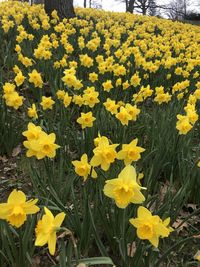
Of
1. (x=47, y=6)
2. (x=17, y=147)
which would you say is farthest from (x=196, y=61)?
(x=47, y=6)

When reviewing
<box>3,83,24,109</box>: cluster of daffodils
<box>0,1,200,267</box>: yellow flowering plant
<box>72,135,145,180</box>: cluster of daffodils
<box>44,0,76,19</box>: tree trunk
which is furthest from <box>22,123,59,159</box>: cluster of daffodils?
<box>44,0,76,19</box>: tree trunk

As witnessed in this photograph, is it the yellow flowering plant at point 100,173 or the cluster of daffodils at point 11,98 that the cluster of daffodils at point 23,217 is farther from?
the cluster of daffodils at point 11,98

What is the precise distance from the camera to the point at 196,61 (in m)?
5.60

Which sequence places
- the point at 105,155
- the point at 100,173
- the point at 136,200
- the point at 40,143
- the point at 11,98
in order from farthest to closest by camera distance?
the point at 11,98 < the point at 100,173 < the point at 40,143 < the point at 105,155 < the point at 136,200

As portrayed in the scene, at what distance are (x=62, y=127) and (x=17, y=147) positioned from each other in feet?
1.81

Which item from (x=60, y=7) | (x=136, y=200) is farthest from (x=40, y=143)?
(x=60, y=7)

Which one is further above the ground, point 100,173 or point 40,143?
point 40,143

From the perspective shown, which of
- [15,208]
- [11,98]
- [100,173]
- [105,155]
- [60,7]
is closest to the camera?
[15,208]

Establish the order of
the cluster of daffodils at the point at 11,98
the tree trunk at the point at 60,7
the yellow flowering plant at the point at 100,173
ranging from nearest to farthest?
the yellow flowering plant at the point at 100,173 < the cluster of daffodils at the point at 11,98 < the tree trunk at the point at 60,7

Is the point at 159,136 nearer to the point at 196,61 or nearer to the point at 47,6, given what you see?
the point at 196,61

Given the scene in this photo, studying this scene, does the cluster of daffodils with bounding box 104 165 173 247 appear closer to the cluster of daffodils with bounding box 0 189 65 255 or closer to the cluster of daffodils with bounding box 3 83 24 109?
the cluster of daffodils with bounding box 0 189 65 255

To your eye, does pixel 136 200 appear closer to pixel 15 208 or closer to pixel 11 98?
pixel 15 208

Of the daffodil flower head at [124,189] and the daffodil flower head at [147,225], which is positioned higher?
the daffodil flower head at [124,189]

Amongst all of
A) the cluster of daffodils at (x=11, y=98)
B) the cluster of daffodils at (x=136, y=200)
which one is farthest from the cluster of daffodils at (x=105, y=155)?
the cluster of daffodils at (x=11, y=98)
